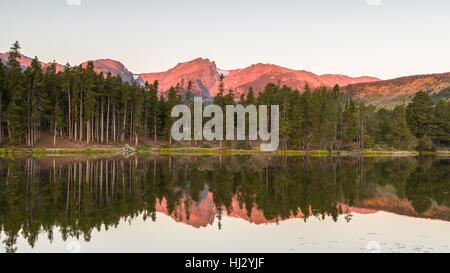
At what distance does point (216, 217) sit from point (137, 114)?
250 ft

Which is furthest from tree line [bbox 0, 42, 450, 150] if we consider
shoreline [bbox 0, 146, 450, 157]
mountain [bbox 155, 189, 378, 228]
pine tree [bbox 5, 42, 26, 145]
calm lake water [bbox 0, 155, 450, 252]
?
mountain [bbox 155, 189, 378, 228]

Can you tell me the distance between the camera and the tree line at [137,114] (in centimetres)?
7006

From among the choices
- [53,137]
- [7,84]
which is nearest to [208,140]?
[53,137]

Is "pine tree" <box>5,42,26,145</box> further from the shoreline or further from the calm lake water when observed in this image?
the calm lake water

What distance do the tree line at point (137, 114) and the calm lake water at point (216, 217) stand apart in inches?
1915

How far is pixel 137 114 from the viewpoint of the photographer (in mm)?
90500

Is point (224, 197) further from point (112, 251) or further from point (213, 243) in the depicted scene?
point (112, 251)

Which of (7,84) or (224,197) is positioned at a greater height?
(7,84)

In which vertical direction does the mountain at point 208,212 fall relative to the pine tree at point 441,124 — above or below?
below

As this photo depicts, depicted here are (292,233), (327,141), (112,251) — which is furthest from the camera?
(327,141)

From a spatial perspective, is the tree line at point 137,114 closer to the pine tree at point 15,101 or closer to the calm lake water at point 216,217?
the pine tree at point 15,101

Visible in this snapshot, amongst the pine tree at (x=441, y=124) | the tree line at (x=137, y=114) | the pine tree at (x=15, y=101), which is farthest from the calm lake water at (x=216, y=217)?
the pine tree at (x=441, y=124)
